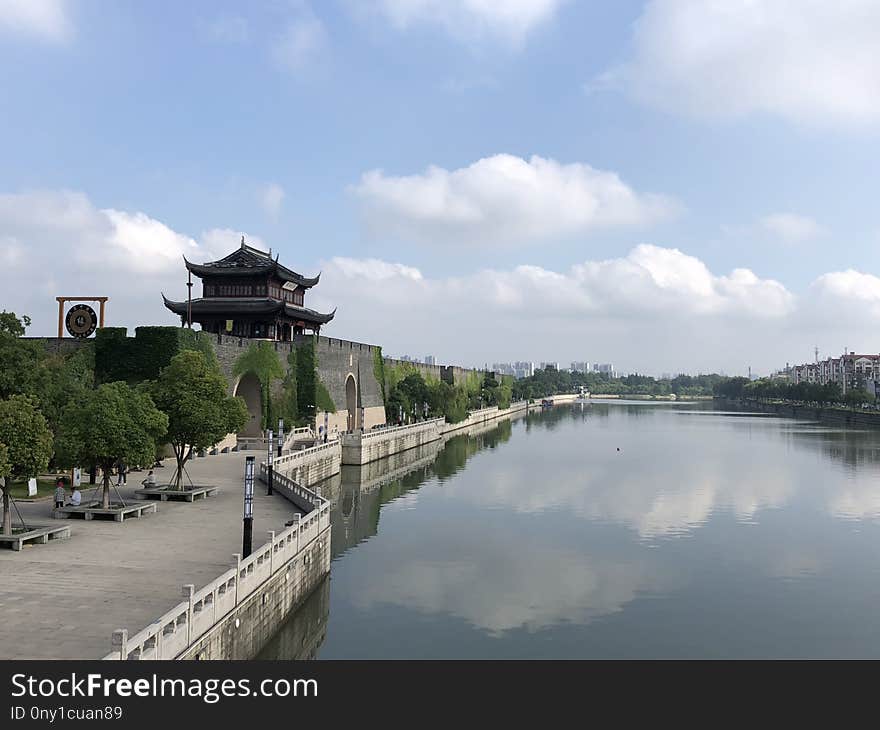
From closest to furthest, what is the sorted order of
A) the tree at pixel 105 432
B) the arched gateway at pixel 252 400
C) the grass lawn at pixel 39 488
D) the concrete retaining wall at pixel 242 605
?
the concrete retaining wall at pixel 242 605 < the tree at pixel 105 432 < the grass lawn at pixel 39 488 < the arched gateway at pixel 252 400

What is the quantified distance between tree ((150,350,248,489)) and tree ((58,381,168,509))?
3453 millimetres

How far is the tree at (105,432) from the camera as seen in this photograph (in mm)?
19250

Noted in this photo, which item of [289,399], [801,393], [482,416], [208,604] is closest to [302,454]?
[289,399]

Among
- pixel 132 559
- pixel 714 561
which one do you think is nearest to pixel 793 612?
pixel 714 561

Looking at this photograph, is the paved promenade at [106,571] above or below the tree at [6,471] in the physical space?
below

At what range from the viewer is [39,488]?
24.2 m

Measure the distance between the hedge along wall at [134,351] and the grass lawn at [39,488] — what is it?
9.14 metres

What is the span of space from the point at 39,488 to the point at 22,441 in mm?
9906

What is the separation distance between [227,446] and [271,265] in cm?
1684

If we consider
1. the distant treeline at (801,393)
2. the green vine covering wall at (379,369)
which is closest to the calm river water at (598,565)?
the green vine covering wall at (379,369)

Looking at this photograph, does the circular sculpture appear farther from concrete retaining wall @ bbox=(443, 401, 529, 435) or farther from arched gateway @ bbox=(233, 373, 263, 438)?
concrete retaining wall @ bbox=(443, 401, 529, 435)

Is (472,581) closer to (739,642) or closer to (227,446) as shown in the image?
(739,642)

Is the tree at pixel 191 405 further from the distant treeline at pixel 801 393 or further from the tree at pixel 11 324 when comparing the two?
the distant treeline at pixel 801 393

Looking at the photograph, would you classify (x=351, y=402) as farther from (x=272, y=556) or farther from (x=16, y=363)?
(x=272, y=556)
